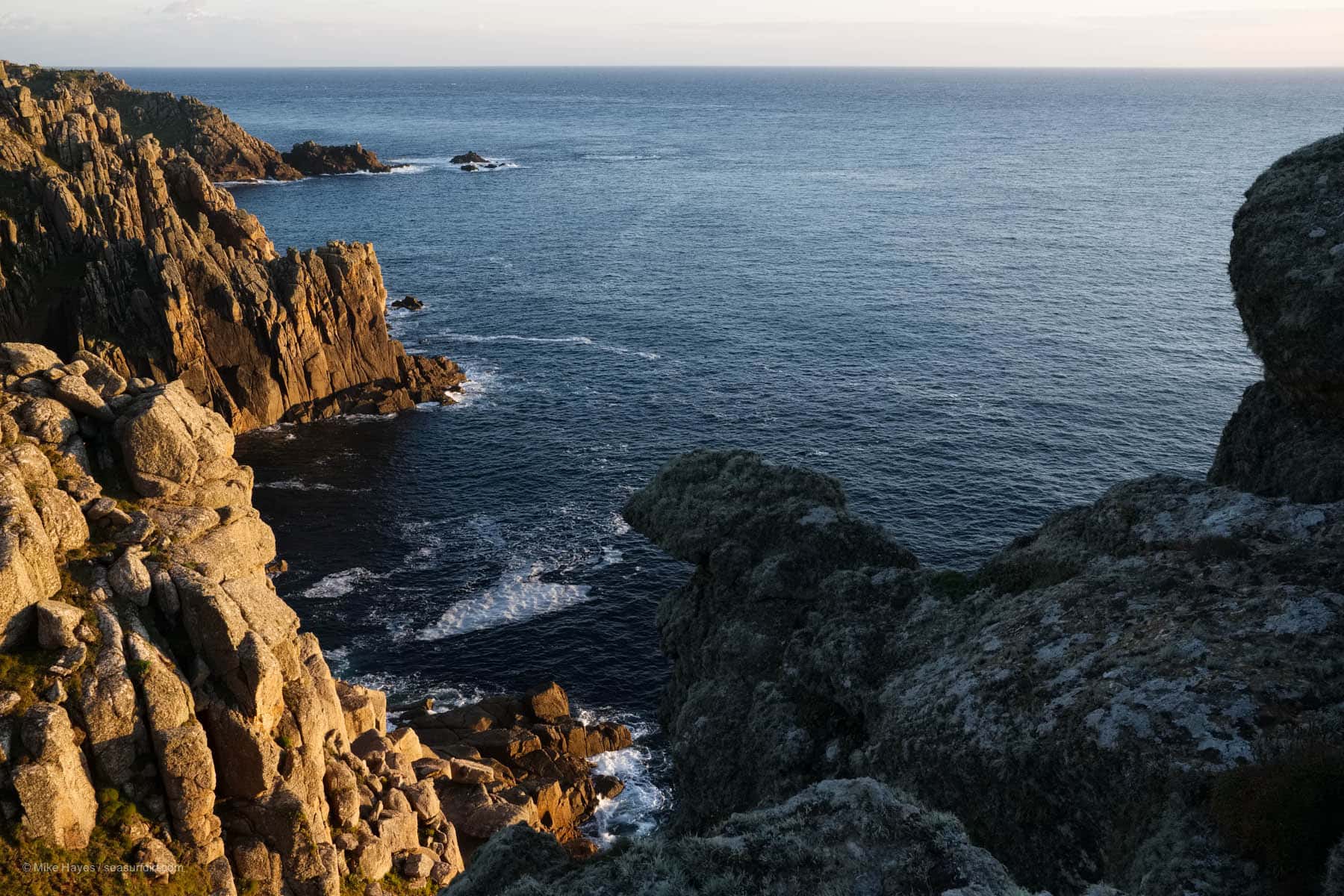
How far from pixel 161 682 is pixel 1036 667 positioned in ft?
87.5

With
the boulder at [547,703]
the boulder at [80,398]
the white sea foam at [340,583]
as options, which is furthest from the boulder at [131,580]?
the white sea foam at [340,583]

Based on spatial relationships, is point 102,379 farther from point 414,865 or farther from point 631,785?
point 631,785

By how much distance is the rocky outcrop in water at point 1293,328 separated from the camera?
20016 mm

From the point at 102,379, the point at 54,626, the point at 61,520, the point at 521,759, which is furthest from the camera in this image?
the point at 521,759

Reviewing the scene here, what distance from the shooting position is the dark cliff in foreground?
12773 millimetres

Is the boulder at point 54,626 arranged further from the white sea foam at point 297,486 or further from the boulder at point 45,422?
the white sea foam at point 297,486

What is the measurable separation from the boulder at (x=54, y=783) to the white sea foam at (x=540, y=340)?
88.9 meters

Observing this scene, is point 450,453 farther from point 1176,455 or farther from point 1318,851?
point 1318,851

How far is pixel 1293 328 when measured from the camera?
805 inches

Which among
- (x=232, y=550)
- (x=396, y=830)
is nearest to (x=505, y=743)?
(x=396, y=830)

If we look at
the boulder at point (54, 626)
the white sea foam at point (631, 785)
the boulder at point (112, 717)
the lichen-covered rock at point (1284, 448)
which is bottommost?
the white sea foam at point (631, 785)

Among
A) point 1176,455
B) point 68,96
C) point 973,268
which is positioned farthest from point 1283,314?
point 68,96

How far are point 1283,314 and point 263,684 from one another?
3172cm

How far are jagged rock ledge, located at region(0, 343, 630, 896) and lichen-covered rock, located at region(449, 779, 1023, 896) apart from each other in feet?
70.0
